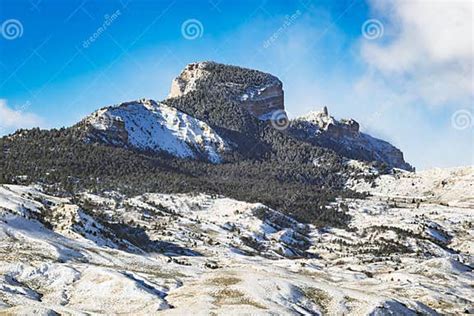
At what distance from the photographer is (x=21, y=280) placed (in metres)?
83.2

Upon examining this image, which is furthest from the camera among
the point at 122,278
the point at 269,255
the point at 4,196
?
the point at 269,255

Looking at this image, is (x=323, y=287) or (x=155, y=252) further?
(x=155, y=252)

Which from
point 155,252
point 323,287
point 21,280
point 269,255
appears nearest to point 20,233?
point 21,280

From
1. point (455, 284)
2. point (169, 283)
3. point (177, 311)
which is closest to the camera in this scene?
point (177, 311)

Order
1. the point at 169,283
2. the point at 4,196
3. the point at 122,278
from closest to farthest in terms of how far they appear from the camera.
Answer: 1. the point at 122,278
2. the point at 169,283
3. the point at 4,196

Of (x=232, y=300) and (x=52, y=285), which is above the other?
A: (x=232, y=300)

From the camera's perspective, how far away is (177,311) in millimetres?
71312

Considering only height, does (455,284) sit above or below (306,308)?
above

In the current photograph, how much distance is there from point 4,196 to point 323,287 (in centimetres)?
8480

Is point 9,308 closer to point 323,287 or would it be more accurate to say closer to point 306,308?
point 306,308

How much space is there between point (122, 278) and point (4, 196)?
68.7m

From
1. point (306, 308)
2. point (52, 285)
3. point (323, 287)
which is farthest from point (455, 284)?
point (52, 285)

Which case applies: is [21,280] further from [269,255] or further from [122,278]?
[269,255]

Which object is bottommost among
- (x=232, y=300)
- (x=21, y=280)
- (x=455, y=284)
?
(x=21, y=280)
